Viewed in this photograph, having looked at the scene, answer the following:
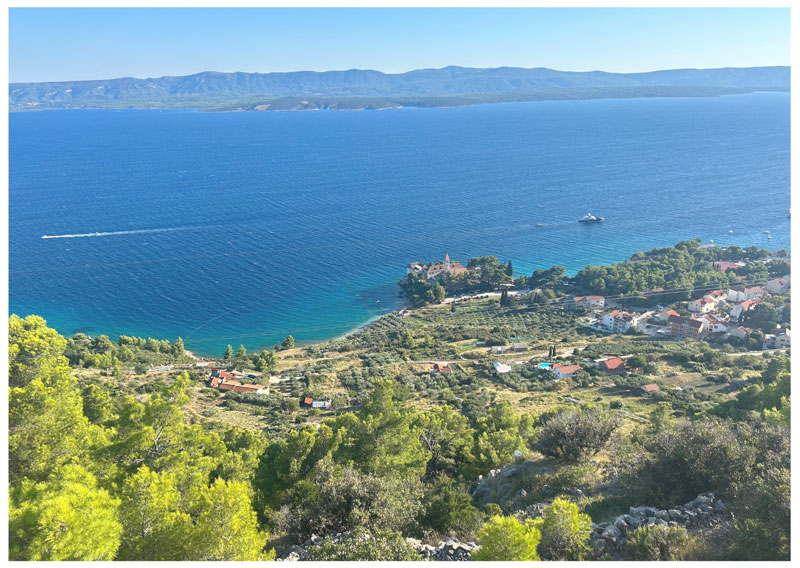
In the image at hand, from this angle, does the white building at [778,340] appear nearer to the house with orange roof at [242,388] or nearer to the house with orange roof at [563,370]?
the house with orange roof at [563,370]

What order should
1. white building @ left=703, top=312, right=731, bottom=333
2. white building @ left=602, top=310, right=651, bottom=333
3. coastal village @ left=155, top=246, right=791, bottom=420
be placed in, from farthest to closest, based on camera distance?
white building @ left=602, top=310, right=651, bottom=333
white building @ left=703, top=312, right=731, bottom=333
coastal village @ left=155, top=246, right=791, bottom=420

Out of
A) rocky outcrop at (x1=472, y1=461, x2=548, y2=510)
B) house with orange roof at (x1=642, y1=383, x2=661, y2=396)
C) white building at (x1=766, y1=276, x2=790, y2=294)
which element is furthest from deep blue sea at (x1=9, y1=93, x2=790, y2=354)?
rocky outcrop at (x1=472, y1=461, x2=548, y2=510)

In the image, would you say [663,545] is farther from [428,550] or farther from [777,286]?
[777,286]

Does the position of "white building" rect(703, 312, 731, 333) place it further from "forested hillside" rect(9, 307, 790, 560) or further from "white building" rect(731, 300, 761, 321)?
"forested hillside" rect(9, 307, 790, 560)

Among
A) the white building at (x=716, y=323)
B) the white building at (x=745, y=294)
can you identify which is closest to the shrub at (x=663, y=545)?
the white building at (x=716, y=323)

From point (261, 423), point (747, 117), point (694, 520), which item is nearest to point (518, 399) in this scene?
point (261, 423)

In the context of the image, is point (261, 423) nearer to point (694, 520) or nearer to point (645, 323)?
point (694, 520)

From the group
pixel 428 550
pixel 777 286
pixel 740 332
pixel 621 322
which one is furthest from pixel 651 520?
pixel 777 286
